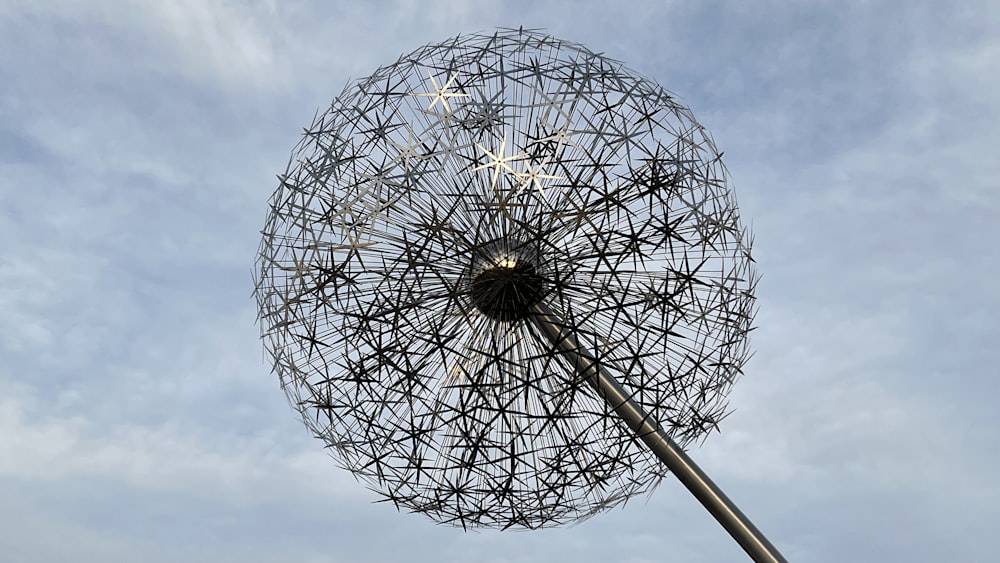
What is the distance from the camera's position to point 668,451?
9.86 meters

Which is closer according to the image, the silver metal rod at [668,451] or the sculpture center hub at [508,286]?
the silver metal rod at [668,451]

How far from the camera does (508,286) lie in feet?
32.7

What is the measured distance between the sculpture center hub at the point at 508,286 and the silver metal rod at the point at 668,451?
171 millimetres

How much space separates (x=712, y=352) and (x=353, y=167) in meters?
4.33

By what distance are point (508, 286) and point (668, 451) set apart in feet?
7.86

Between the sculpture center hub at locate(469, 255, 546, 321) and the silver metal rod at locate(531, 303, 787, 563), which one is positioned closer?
the silver metal rod at locate(531, 303, 787, 563)

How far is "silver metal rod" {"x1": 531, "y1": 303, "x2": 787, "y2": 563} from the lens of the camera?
31.4 ft

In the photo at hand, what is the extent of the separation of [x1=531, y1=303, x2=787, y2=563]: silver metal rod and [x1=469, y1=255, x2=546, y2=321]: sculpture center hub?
171 mm

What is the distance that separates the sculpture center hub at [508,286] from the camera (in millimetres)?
9789

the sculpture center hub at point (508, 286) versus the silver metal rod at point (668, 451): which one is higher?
the sculpture center hub at point (508, 286)

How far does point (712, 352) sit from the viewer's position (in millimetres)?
10289

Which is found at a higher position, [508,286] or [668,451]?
[508,286]

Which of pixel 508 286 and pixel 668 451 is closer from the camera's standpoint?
pixel 668 451

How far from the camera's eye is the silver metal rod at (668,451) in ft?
31.4
